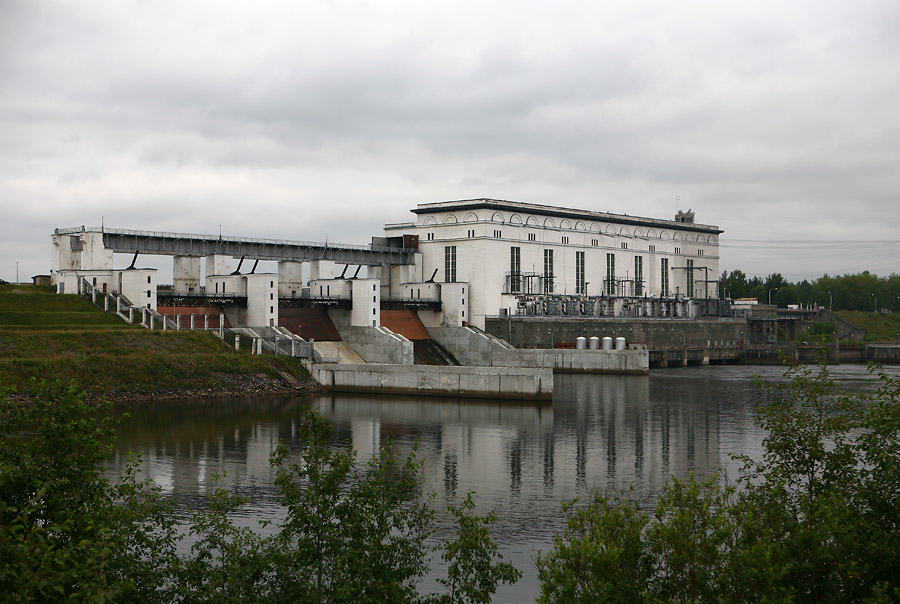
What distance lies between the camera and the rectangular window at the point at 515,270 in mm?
93438

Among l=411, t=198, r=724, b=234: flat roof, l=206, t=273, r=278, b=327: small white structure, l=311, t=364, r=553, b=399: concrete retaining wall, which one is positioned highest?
l=411, t=198, r=724, b=234: flat roof

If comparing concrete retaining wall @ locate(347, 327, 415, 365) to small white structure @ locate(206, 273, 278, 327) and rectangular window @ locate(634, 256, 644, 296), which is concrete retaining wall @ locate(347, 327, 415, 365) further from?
rectangular window @ locate(634, 256, 644, 296)

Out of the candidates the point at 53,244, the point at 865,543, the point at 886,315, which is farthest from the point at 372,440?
the point at 886,315

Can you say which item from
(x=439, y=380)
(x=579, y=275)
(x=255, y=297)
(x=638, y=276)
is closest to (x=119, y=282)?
(x=255, y=297)

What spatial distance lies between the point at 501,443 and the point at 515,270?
5220 cm

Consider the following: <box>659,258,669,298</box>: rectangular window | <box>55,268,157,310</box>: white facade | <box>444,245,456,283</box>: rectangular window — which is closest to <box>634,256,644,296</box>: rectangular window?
<box>659,258,669,298</box>: rectangular window

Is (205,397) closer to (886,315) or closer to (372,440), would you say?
(372,440)

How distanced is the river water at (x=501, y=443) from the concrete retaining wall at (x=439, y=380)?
113 centimetres

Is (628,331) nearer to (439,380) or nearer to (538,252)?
(538,252)

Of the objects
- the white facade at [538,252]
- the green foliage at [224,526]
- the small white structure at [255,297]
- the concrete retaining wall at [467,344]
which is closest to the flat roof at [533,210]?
the white facade at [538,252]

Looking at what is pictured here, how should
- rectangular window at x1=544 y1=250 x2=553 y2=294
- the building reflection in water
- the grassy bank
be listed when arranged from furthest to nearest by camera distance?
rectangular window at x1=544 y1=250 x2=553 y2=294
the grassy bank
the building reflection in water

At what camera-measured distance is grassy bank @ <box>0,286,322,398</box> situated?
54406 millimetres

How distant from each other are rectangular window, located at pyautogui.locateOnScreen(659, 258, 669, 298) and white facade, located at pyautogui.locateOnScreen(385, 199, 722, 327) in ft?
0.39

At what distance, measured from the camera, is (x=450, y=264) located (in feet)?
308
